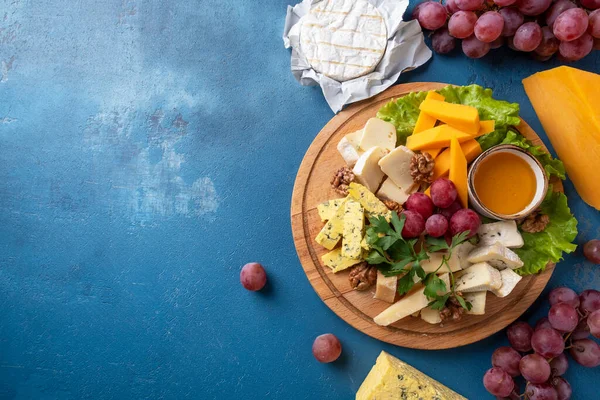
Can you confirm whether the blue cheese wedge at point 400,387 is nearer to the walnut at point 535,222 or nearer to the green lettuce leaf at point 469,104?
the walnut at point 535,222

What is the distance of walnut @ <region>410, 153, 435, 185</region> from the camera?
1.89 metres

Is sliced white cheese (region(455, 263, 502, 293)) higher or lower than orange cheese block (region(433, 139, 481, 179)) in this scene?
lower

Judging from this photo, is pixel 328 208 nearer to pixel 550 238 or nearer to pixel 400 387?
pixel 400 387

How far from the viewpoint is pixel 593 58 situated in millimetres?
2133

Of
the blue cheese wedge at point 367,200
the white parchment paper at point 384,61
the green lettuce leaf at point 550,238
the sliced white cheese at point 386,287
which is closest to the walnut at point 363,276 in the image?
the sliced white cheese at point 386,287

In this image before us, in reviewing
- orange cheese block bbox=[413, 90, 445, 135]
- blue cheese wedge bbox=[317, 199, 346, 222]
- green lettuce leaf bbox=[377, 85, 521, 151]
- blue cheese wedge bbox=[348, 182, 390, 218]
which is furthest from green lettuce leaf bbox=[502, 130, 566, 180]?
blue cheese wedge bbox=[317, 199, 346, 222]

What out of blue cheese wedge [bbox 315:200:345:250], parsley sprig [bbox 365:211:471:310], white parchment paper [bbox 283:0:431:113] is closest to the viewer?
parsley sprig [bbox 365:211:471:310]

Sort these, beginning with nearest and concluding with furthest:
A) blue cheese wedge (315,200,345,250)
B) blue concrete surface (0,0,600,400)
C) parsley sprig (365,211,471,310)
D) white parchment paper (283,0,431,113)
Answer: parsley sprig (365,211,471,310)
blue cheese wedge (315,200,345,250)
white parchment paper (283,0,431,113)
blue concrete surface (0,0,600,400)

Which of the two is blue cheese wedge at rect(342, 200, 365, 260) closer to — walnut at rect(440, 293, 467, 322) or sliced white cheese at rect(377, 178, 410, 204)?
sliced white cheese at rect(377, 178, 410, 204)

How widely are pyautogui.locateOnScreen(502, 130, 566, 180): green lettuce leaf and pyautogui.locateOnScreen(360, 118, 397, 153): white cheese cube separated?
1.32ft

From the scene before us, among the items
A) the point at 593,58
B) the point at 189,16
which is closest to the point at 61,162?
the point at 189,16

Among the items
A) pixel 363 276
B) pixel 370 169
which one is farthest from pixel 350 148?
pixel 363 276

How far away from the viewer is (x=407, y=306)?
190 cm

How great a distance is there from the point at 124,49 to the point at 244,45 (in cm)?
53
